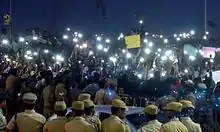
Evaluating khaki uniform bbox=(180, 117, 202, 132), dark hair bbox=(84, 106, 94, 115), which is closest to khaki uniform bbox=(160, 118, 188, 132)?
khaki uniform bbox=(180, 117, 202, 132)

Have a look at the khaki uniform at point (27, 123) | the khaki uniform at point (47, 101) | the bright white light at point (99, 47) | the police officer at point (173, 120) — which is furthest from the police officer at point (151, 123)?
the bright white light at point (99, 47)

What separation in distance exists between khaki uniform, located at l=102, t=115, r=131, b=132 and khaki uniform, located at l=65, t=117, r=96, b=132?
25 cm

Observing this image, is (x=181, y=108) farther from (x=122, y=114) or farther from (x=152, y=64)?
(x=152, y=64)

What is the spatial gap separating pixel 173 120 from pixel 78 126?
185 centimetres

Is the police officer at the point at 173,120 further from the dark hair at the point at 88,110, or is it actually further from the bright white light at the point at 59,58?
the bright white light at the point at 59,58

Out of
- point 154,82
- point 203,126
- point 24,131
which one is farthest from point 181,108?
point 154,82

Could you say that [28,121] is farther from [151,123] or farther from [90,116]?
[151,123]

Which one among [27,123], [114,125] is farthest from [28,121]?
[114,125]

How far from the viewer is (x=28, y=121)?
960 cm

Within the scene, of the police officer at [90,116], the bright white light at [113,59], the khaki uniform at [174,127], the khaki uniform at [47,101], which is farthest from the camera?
the bright white light at [113,59]

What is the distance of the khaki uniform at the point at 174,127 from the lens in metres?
8.73

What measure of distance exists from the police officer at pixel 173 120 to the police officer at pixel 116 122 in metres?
0.82

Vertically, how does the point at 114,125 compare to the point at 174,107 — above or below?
below

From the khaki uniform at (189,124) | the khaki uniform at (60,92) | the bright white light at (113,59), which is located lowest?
the khaki uniform at (189,124)
